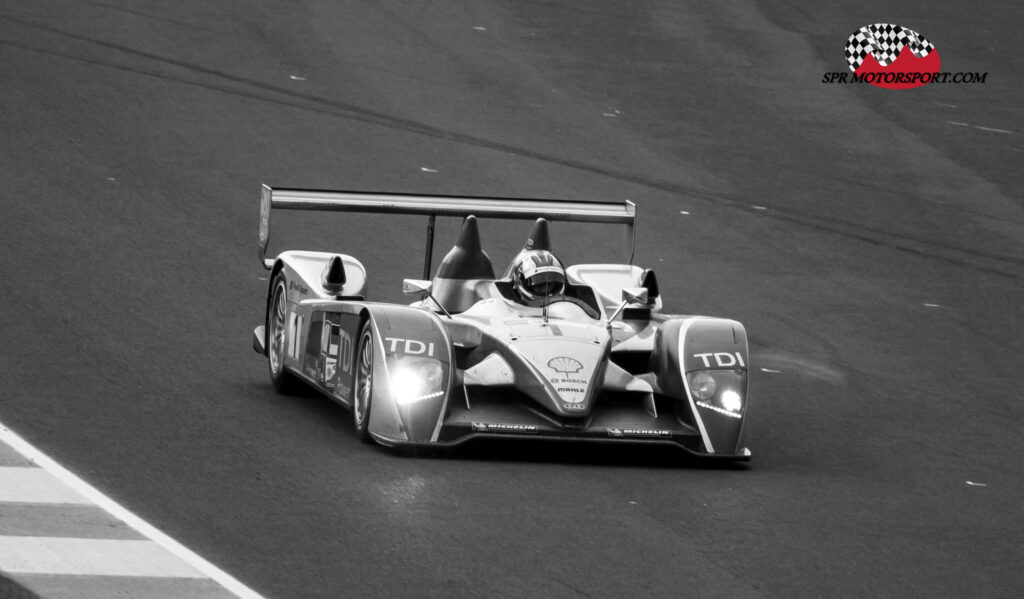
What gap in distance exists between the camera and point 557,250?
17969 mm

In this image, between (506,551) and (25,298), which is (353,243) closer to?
(25,298)

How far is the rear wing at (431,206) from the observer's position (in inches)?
478

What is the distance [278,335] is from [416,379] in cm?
273

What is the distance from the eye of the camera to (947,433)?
12297 millimetres

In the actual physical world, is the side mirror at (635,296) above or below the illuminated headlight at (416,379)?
above

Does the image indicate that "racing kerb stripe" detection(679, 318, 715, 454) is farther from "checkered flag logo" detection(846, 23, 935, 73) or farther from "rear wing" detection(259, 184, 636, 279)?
"checkered flag logo" detection(846, 23, 935, 73)

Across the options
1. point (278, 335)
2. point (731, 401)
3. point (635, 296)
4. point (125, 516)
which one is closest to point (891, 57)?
point (635, 296)

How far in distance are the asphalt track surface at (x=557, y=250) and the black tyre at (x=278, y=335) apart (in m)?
0.17

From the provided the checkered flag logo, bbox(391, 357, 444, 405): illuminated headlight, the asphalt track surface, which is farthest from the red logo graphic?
bbox(391, 357, 444, 405): illuminated headlight

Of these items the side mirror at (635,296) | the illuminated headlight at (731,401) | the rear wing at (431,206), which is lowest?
the illuminated headlight at (731,401)

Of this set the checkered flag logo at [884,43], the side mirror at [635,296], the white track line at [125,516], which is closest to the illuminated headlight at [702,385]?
the side mirror at [635,296]

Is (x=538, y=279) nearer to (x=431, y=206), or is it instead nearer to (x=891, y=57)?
(x=431, y=206)

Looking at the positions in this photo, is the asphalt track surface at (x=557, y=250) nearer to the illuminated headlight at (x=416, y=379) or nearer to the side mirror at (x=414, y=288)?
the illuminated headlight at (x=416, y=379)

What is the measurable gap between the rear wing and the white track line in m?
2.96
